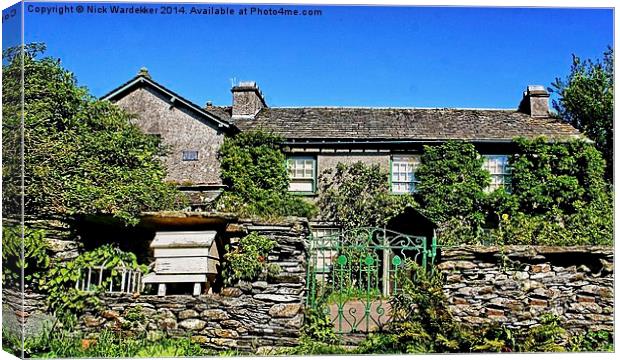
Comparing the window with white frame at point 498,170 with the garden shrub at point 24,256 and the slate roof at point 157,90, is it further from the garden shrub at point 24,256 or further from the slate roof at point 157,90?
the garden shrub at point 24,256

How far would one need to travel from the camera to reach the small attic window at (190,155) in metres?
11.4

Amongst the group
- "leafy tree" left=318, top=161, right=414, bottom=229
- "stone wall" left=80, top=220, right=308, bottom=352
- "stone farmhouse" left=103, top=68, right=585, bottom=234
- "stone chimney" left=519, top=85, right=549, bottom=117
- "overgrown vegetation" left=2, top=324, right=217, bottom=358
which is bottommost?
"overgrown vegetation" left=2, top=324, right=217, bottom=358

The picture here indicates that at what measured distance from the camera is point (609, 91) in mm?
8711

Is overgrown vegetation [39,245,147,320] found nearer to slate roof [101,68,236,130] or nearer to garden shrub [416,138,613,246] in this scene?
slate roof [101,68,236,130]

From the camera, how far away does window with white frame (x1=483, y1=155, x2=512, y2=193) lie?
12292 mm

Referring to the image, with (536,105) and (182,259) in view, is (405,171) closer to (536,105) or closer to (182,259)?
(536,105)

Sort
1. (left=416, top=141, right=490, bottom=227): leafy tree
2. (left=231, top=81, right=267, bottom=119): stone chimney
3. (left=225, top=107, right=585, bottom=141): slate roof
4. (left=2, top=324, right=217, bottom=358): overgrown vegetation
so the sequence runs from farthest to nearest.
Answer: (left=225, top=107, right=585, bottom=141): slate roof, (left=416, top=141, right=490, bottom=227): leafy tree, (left=231, top=81, right=267, bottom=119): stone chimney, (left=2, top=324, right=217, bottom=358): overgrown vegetation

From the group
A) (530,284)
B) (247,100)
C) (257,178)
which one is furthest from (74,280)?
(530,284)

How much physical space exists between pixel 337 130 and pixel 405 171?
1.38m

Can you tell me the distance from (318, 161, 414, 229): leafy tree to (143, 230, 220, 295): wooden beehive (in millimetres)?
3879

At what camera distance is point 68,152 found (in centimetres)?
886

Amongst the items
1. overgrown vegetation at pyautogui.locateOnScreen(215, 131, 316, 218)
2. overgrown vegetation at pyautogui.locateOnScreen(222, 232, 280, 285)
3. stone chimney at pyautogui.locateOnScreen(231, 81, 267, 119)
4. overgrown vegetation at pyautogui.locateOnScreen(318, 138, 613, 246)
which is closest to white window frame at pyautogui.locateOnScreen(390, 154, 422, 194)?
overgrown vegetation at pyautogui.locateOnScreen(318, 138, 613, 246)

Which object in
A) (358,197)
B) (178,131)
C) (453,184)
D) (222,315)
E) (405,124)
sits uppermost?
(405,124)

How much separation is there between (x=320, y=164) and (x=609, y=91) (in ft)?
15.9
